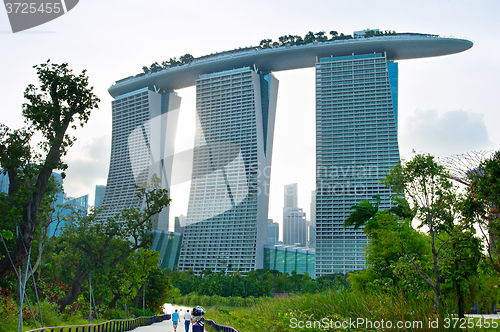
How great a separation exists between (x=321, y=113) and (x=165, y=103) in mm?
49762

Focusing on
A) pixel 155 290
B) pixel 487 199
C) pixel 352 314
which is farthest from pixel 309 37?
pixel 352 314

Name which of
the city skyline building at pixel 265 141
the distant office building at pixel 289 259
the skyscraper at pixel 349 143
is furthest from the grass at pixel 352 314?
the distant office building at pixel 289 259

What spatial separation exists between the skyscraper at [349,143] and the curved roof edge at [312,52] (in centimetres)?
239

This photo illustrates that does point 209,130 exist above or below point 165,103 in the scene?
below

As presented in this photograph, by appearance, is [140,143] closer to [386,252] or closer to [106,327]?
[386,252]

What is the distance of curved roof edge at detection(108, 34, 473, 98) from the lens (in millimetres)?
107125

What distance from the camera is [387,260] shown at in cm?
2917

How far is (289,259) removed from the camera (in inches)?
4751

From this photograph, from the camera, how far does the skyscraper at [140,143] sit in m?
132

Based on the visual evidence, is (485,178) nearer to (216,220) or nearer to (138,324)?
(138,324)

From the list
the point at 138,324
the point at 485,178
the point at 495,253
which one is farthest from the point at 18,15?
the point at 138,324

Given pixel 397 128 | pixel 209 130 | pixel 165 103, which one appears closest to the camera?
pixel 397 128

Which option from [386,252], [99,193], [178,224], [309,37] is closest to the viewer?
[386,252]

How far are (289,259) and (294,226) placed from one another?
66.6 metres
